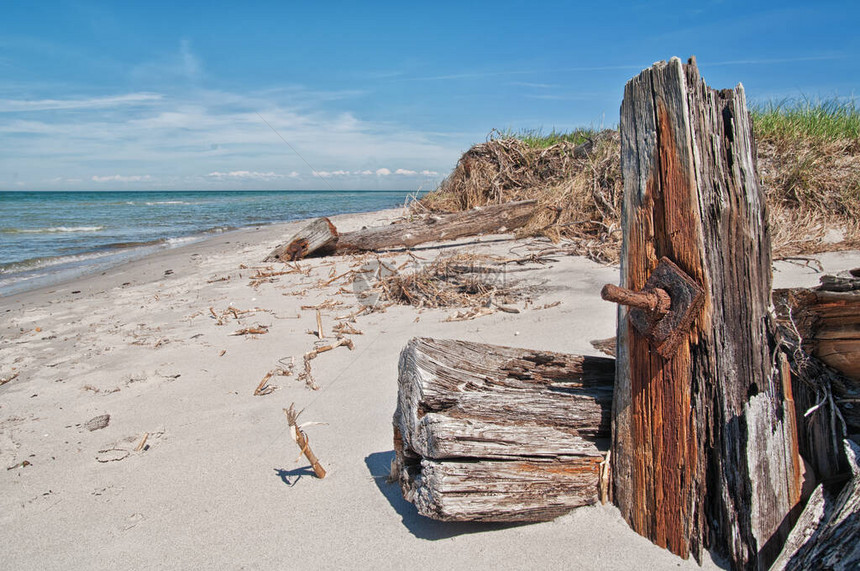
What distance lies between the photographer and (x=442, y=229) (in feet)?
28.9

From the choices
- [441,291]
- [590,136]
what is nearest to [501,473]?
[441,291]

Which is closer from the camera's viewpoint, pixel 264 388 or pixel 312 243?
pixel 264 388

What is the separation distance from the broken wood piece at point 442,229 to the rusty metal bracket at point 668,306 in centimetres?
697

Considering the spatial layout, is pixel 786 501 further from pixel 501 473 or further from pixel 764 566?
pixel 501 473

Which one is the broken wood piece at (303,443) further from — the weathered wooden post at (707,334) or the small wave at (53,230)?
the small wave at (53,230)

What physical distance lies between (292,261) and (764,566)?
7679 millimetres

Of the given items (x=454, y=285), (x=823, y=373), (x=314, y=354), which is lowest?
(x=314, y=354)

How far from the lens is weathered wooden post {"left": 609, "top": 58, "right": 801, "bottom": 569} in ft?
5.75

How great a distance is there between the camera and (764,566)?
1737 mm

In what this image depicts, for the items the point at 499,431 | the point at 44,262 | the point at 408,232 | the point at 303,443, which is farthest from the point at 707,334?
the point at 44,262

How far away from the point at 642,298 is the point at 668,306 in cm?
13

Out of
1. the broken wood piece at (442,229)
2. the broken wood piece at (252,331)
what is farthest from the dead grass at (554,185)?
the broken wood piece at (252,331)

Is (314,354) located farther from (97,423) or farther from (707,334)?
(707,334)

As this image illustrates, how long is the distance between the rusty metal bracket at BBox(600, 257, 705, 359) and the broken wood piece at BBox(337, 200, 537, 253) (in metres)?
6.97
